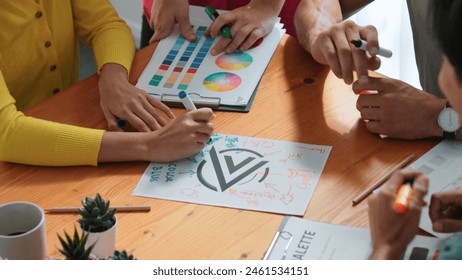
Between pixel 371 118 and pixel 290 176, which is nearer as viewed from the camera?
pixel 290 176

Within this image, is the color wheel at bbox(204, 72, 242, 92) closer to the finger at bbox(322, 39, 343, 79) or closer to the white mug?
the finger at bbox(322, 39, 343, 79)

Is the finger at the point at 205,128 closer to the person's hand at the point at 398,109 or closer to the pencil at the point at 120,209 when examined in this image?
the pencil at the point at 120,209

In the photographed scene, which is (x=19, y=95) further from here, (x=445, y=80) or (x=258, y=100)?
(x=445, y=80)

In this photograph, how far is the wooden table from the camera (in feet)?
4.01

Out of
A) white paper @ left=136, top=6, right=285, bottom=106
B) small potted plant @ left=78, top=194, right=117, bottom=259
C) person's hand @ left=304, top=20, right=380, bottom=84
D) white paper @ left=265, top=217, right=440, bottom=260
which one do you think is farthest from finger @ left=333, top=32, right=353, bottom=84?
small potted plant @ left=78, top=194, right=117, bottom=259

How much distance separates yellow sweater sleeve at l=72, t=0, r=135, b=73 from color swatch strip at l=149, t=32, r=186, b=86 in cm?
8

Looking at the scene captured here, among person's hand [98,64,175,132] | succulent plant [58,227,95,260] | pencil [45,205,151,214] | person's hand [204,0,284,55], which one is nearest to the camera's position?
succulent plant [58,227,95,260]

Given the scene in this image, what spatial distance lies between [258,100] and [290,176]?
0.93 feet

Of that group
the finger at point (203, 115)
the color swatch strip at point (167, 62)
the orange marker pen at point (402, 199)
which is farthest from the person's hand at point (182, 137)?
the orange marker pen at point (402, 199)

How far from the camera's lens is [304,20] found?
70.0 inches

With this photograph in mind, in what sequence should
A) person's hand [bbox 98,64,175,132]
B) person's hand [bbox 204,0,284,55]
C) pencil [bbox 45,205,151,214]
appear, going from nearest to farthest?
pencil [bbox 45,205,151,214], person's hand [bbox 98,64,175,132], person's hand [bbox 204,0,284,55]

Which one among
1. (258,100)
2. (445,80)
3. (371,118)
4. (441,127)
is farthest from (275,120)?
(445,80)

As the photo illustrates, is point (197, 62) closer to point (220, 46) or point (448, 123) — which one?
point (220, 46)

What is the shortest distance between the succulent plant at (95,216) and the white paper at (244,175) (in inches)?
8.0
